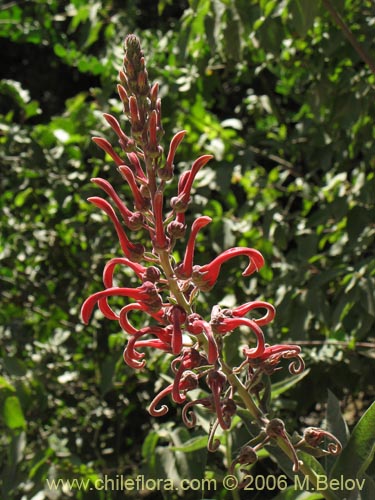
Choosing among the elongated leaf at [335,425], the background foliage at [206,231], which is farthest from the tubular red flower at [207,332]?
the background foliage at [206,231]

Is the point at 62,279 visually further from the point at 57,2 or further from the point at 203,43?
the point at 57,2

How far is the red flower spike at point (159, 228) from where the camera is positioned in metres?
1.23

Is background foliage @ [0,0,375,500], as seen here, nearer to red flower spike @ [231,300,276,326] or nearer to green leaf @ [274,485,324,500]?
green leaf @ [274,485,324,500]

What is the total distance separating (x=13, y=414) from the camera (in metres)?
2.33

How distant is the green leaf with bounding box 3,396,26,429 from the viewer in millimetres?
2312

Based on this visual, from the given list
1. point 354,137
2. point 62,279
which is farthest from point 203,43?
point 62,279

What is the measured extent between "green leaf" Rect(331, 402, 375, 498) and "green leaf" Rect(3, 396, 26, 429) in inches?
46.9

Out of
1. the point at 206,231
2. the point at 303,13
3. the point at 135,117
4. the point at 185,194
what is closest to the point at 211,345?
the point at 185,194

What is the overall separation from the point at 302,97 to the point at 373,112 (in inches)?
24.3

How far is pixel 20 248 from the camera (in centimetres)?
325

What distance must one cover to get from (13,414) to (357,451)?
126 cm

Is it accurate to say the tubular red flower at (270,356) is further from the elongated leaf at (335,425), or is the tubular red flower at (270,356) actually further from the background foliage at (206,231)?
the background foliage at (206,231)

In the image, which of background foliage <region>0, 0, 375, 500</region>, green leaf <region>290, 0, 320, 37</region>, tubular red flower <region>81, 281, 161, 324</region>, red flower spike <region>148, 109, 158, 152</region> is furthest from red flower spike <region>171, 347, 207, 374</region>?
green leaf <region>290, 0, 320, 37</region>

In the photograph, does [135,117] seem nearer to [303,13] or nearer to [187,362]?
[187,362]
